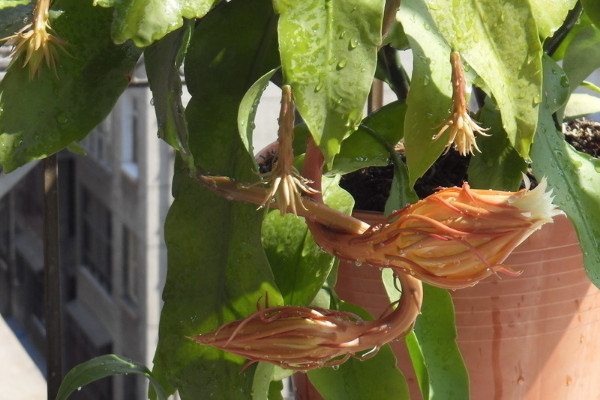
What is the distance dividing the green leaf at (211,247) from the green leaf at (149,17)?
0.41 feet

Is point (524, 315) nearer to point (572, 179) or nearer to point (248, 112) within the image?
point (572, 179)

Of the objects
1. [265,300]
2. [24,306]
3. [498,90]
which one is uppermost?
[498,90]

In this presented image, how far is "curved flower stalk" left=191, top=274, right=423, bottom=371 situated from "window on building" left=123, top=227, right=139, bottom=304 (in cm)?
546

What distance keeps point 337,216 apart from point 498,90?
123 millimetres

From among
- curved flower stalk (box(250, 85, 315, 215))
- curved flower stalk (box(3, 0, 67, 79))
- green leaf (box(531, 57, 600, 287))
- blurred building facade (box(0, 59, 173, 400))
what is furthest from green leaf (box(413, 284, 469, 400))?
blurred building facade (box(0, 59, 173, 400))

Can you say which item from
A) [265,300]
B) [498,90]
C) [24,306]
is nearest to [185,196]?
[265,300]

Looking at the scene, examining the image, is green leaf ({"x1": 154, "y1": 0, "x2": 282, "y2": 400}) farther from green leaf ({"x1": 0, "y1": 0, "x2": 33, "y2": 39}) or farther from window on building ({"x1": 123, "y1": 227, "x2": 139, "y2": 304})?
window on building ({"x1": 123, "y1": 227, "x2": 139, "y2": 304})

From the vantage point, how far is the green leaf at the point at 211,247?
55cm

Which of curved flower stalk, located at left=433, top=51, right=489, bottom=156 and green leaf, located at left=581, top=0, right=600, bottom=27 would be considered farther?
green leaf, located at left=581, top=0, right=600, bottom=27

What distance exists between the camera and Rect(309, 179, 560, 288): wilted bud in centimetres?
45

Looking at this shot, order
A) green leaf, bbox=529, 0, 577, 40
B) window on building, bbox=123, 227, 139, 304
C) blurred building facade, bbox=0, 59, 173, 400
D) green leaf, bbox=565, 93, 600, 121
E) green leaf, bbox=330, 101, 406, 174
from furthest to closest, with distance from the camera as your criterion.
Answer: window on building, bbox=123, 227, 139, 304 < blurred building facade, bbox=0, 59, 173, 400 < green leaf, bbox=565, 93, 600, 121 < green leaf, bbox=330, 101, 406, 174 < green leaf, bbox=529, 0, 577, 40

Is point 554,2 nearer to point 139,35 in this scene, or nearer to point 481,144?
point 481,144

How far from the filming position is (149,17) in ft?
1.40

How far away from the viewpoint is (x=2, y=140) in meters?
0.52
